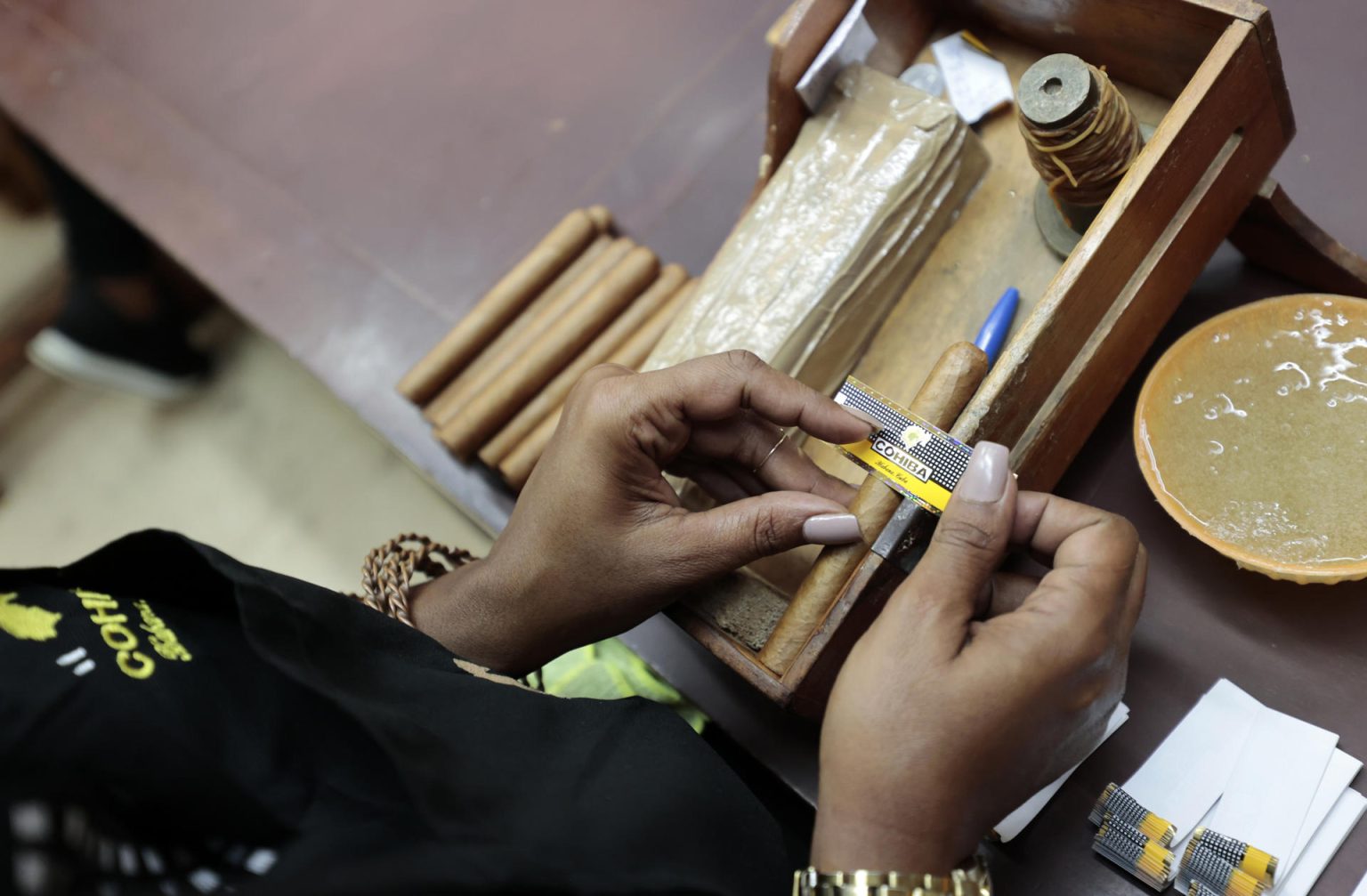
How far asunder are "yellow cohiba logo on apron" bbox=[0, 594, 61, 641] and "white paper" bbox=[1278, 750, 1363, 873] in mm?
1461

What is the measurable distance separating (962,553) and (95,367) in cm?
301

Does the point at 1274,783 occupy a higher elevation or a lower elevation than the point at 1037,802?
higher

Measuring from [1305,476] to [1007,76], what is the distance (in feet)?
2.67

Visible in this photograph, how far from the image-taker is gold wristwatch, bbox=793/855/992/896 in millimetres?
892

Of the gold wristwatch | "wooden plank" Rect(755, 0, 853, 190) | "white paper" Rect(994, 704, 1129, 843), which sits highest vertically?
"wooden plank" Rect(755, 0, 853, 190)

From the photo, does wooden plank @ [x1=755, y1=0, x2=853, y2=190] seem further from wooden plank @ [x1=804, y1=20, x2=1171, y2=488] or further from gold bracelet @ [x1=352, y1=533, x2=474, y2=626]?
gold bracelet @ [x1=352, y1=533, x2=474, y2=626]

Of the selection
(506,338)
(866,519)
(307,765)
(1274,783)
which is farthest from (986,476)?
(506,338)

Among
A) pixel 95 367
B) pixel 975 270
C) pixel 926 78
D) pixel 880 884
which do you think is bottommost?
pixel 95 367

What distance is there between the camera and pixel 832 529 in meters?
1.14

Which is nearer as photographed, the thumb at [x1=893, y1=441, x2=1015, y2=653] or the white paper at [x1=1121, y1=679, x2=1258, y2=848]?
the thumb at [x1=893, y1=441, x2=1015, y2=653]

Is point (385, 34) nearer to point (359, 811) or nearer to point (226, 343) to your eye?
point (226, 343)

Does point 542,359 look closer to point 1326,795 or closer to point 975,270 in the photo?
point 975,270

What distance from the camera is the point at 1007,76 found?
63.1 inches

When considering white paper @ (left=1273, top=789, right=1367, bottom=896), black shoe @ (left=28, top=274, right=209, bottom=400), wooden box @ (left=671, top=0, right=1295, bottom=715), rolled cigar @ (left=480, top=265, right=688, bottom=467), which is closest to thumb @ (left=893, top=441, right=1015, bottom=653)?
wooden box @ (left=671, top=0, right=1295, bottom=715)
